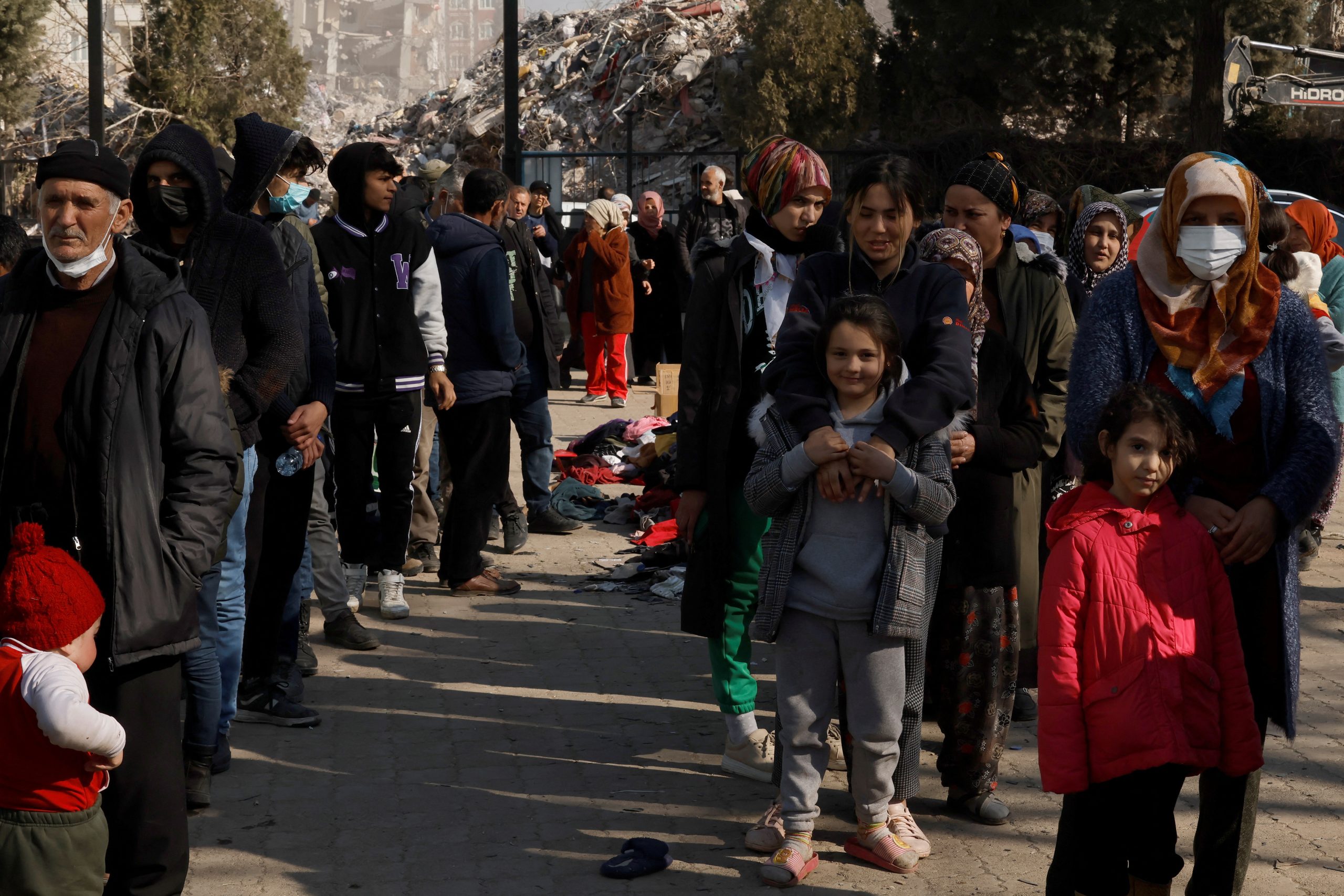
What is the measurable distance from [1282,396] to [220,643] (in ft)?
10.7

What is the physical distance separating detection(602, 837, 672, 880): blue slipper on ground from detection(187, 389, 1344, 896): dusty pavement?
3 centimetres

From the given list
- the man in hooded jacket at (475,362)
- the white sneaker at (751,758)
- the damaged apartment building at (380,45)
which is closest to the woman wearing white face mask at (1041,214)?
the man in hooded jacket at (475,362)

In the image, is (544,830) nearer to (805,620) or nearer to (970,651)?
(805,620)

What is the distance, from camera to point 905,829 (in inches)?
163

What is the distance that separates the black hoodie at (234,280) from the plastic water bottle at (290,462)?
46 centimetres

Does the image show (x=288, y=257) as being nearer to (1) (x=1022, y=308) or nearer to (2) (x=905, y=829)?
(1) (x=1022, y=308)

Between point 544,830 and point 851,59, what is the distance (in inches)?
1027

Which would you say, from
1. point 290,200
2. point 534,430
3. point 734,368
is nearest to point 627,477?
point 534,430

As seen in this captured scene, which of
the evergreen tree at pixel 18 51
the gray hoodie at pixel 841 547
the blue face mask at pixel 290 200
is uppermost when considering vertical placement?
the evergreen tree at pixel 18 51

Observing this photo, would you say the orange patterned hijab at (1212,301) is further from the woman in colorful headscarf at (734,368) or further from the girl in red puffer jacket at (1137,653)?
the woman in colorful headscarf at (734,368)

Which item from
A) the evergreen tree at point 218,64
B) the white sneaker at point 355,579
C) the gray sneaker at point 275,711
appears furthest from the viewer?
the evergreen tree at point 218,64

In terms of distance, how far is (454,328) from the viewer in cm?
713

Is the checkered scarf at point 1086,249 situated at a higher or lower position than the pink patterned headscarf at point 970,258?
higher

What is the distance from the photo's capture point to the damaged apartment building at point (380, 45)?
84.4m
